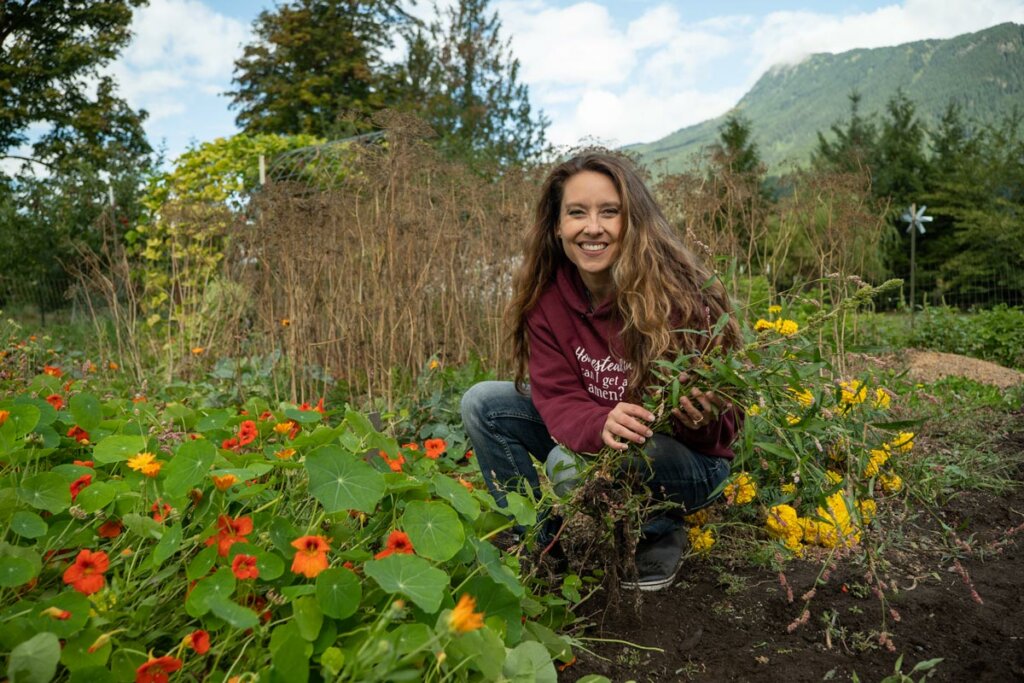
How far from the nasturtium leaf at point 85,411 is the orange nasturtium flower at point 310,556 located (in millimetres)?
880

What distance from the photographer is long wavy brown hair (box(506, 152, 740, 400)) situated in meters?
1.92

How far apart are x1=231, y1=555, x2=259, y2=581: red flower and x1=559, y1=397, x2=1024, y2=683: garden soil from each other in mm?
788

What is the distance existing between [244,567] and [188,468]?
244 mm

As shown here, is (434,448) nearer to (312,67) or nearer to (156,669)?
(156,669)

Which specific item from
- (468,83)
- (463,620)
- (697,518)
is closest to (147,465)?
(463,620)

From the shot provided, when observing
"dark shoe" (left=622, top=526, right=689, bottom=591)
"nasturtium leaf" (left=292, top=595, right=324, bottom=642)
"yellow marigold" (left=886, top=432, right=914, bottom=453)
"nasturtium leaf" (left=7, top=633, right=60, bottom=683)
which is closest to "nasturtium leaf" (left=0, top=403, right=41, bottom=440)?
"nasturtium leaf" (left=7, top=633, right=60, bottom=683)

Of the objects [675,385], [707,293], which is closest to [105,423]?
[675,385]

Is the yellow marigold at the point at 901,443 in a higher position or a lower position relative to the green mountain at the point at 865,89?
lower

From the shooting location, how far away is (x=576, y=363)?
2.18 m

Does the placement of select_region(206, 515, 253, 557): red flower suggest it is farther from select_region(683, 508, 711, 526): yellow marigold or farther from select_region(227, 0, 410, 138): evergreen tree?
select_region(227, 0, 410, 138): evergreen tree

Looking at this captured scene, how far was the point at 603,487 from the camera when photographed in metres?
1.70

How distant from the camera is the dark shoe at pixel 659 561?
203 cm

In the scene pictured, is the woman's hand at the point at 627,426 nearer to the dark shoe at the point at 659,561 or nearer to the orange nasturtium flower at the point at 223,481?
the dark shoe at the point at 659,561

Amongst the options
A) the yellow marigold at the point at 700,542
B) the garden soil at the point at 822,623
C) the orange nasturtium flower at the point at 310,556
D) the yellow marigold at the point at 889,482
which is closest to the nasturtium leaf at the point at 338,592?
the orange nasturtium flower at the point at 310,556
